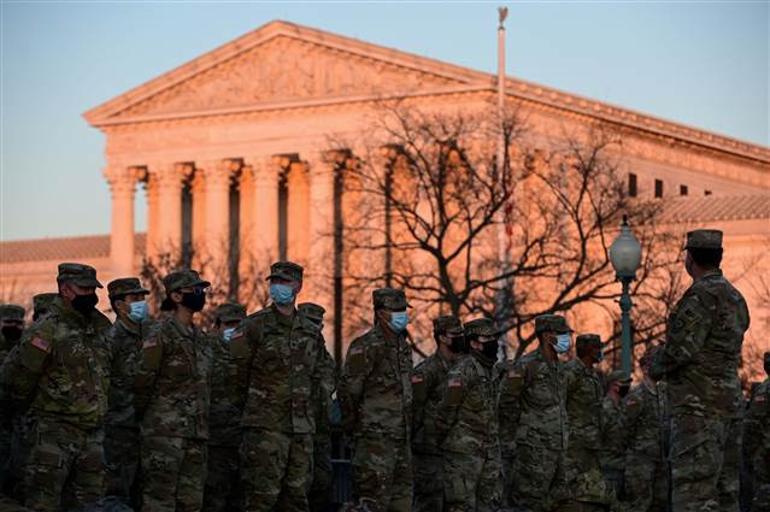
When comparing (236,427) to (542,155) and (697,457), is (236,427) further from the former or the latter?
(542,155)

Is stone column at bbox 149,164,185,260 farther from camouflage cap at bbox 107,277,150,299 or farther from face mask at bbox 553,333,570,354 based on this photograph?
camouflage cap at bbox 107,277,150,299

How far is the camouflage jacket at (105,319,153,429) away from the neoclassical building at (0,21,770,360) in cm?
6086

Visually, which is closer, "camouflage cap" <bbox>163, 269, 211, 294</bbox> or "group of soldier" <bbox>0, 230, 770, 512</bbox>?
"group of soldier" <bbox>0, 230, 770, 512</bbox>

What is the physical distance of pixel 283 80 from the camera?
302ft

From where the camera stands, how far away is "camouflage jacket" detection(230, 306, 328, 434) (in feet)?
60.5

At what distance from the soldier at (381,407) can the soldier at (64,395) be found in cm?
320

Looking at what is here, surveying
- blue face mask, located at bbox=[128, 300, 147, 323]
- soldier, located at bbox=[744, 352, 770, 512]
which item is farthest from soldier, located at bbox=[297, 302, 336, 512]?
soldier, located at bbox=[744, 352, 770, 512]

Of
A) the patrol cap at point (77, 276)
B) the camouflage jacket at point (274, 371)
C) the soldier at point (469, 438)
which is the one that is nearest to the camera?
the patrol cap at point (77, 276)

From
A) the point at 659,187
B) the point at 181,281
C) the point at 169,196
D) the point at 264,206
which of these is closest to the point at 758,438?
the point at 181,281

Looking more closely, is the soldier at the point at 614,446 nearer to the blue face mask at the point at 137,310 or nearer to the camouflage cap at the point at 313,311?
the camouflage cap at the point at 313,311

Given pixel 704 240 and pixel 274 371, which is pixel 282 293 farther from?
pixel 704 240

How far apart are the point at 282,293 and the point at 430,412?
3432mm

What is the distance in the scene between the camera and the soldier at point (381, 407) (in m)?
19.5

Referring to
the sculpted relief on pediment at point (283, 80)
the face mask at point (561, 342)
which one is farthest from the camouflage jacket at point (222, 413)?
the sculpted relief on pediment at point (283, 80)
